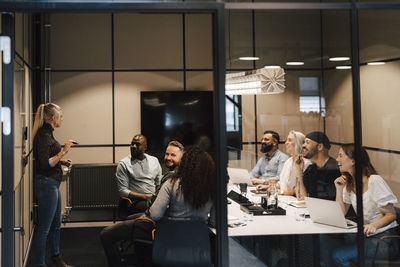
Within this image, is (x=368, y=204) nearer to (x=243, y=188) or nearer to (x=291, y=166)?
(x=291, y=166)

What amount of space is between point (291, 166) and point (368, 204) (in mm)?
568

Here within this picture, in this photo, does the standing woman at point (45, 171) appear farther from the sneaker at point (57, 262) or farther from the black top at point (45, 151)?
the sneaker at point (57, 262)

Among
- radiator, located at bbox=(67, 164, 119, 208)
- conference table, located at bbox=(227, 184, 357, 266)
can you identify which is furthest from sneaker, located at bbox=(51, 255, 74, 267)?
conference table, located at bbox=(227, 184, 357, 266)

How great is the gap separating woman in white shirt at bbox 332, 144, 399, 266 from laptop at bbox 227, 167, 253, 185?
614 mm

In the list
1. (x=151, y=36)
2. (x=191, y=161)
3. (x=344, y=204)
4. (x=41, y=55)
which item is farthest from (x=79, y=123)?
(x=344, y=204)

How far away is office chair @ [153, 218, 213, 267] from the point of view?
298 centimetres

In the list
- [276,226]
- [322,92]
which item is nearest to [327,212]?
[276,226]

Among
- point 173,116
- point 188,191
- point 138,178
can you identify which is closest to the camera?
point 188,191

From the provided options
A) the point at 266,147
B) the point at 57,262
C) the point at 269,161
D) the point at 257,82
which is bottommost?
the point at 57,262

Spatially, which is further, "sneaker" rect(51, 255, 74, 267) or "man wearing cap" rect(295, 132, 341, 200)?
"sneaker" rect(51, 255, 74, 267)

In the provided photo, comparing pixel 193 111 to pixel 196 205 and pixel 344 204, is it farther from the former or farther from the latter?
pixel 344 204

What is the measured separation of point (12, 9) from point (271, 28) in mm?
A: 1627

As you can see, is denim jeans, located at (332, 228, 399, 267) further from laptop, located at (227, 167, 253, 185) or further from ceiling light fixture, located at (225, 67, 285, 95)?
ceiling light fixture, located at (225, 67, 285, 95)

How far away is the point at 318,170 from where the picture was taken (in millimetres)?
2879
